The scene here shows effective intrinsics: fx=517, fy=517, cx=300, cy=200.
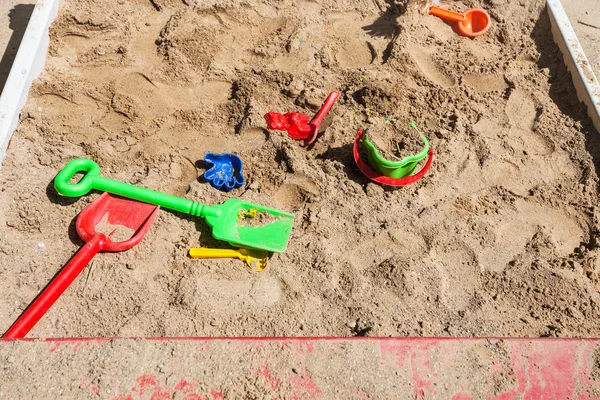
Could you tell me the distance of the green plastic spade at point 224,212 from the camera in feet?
6.21

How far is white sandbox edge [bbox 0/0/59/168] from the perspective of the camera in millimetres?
2127

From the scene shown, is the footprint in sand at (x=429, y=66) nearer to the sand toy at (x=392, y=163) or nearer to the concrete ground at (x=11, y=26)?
the sand toy at (x=392, y=163)

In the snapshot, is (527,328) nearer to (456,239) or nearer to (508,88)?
(456,239)

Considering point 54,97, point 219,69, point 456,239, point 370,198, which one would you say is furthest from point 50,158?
point 456,239

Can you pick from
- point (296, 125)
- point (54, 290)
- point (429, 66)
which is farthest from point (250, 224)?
point (429, 66)

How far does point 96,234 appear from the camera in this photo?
1.83 meters

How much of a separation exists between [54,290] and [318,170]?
107cm

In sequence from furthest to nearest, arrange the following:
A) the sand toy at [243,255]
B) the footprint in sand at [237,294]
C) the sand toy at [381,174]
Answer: the sand toy at [381,174], the sand toy at [243,255], the footprint in sand at [237,294]

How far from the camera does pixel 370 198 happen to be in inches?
82.0

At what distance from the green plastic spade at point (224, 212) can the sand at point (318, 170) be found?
0.23 feet

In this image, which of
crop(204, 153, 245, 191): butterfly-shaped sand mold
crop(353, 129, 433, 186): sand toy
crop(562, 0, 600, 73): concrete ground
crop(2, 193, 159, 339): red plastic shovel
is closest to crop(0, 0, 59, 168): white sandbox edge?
crop(2, 193, 159, 339): red plastic shovel

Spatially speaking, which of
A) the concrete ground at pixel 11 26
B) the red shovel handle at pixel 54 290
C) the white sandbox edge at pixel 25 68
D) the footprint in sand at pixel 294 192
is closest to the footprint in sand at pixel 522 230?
the footprint in sand at pixel 294 192

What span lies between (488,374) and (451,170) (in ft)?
2.96

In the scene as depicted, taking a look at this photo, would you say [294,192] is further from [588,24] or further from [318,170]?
[588,24]
